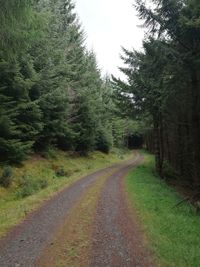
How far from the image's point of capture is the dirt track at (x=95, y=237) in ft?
24.9

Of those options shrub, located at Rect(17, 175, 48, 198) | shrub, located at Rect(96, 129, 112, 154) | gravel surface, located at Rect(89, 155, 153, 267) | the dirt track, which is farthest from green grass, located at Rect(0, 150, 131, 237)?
shrub, located at Rect(96, 129, 112, 154)

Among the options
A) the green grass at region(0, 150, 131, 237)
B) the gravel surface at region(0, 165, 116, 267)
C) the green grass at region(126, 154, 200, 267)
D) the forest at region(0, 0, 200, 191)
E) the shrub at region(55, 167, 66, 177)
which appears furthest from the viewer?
the shrub at region(55, 167, 66, 177)

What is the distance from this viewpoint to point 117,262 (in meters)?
7.42

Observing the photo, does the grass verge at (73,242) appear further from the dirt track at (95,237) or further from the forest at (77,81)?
the forest at (77,81)

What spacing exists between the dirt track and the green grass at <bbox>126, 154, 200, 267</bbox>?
383 mm

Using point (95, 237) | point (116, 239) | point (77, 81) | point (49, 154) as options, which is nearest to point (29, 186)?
point (49, 154)

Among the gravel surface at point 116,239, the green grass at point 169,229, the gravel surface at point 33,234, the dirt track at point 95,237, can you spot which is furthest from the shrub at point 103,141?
the gravel surface at point 116,239

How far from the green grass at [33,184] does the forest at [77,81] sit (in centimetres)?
109

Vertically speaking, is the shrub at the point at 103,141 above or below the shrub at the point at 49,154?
above

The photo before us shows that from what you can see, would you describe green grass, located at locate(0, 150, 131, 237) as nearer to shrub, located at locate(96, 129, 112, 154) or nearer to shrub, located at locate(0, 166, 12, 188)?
shrub, located at locate(0, 166, 12, 188)

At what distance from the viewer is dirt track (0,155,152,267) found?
7582 millimetres

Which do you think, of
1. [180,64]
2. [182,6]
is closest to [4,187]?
[180,64]

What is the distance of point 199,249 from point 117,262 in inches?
97.2

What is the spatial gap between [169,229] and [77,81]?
23.1 metres
